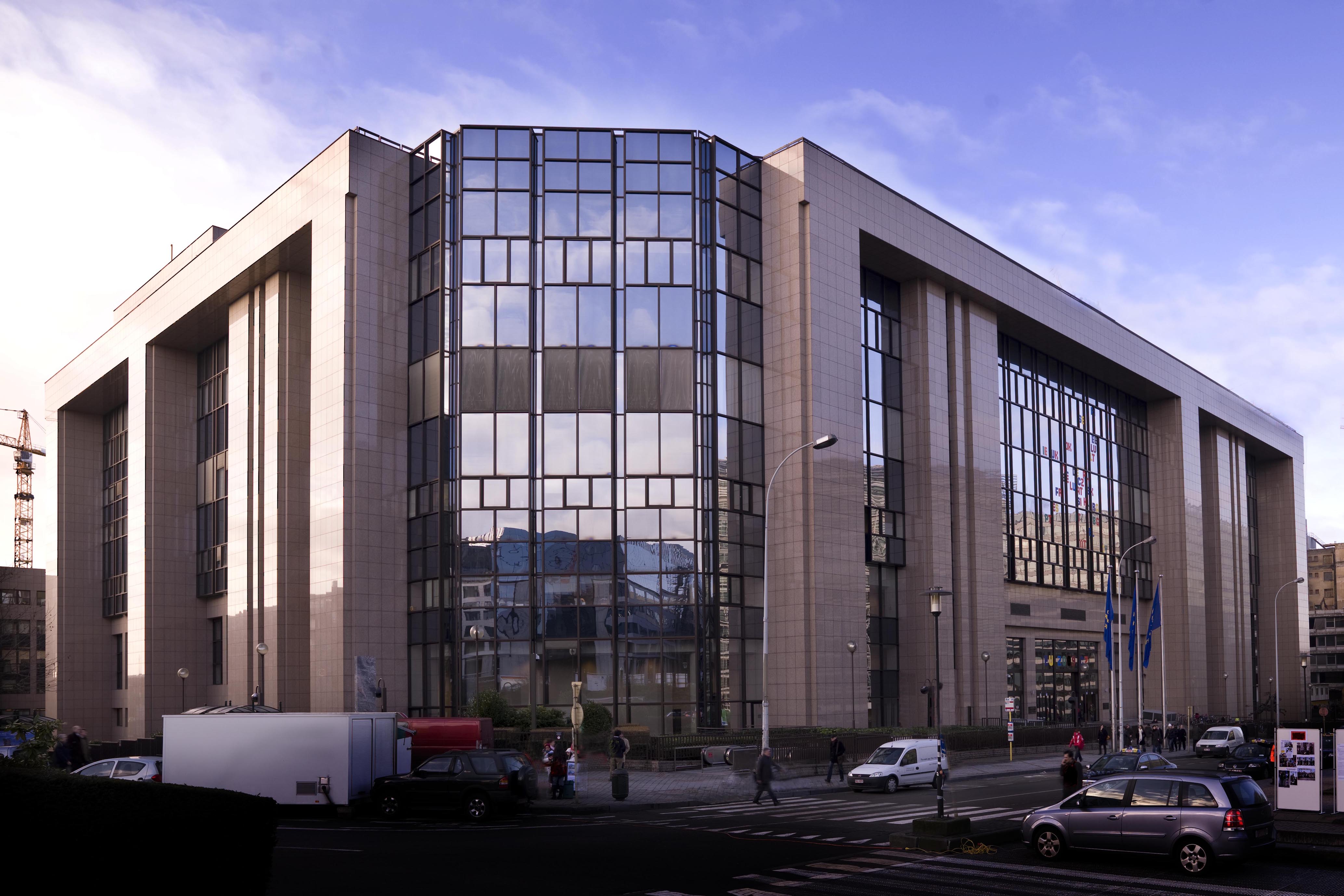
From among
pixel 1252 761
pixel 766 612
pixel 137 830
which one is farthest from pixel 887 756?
pixel 137 830

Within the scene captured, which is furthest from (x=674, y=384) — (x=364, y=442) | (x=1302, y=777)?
(x=1302, y=777)

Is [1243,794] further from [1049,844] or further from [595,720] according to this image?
[595,720]

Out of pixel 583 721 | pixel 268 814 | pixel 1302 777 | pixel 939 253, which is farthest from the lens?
pixel 939 253

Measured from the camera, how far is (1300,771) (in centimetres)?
2555

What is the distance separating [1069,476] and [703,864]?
64056 mm

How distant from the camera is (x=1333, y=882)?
18828 mm

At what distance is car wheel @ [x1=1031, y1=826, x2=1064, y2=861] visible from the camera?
2148 centimetres

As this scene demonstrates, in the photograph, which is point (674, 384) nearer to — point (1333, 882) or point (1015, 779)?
point (1015, 779)

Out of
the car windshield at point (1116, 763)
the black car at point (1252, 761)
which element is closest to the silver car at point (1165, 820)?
the car windshield at point (1116, 763)

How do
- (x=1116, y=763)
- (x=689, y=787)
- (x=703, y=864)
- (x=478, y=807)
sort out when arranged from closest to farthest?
(x=703, y=864), (x=478, y=807), (x=1116, y=763), (x=689, y=787)

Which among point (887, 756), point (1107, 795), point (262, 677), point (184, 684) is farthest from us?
point (184, 684)

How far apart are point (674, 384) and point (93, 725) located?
50434 mm

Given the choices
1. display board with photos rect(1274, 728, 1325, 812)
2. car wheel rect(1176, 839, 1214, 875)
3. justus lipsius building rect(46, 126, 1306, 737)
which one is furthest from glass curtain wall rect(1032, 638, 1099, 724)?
car wheel rect(1176, 839, 1214, 875)

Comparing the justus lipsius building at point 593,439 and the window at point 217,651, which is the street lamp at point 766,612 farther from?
the window at point 217,651
